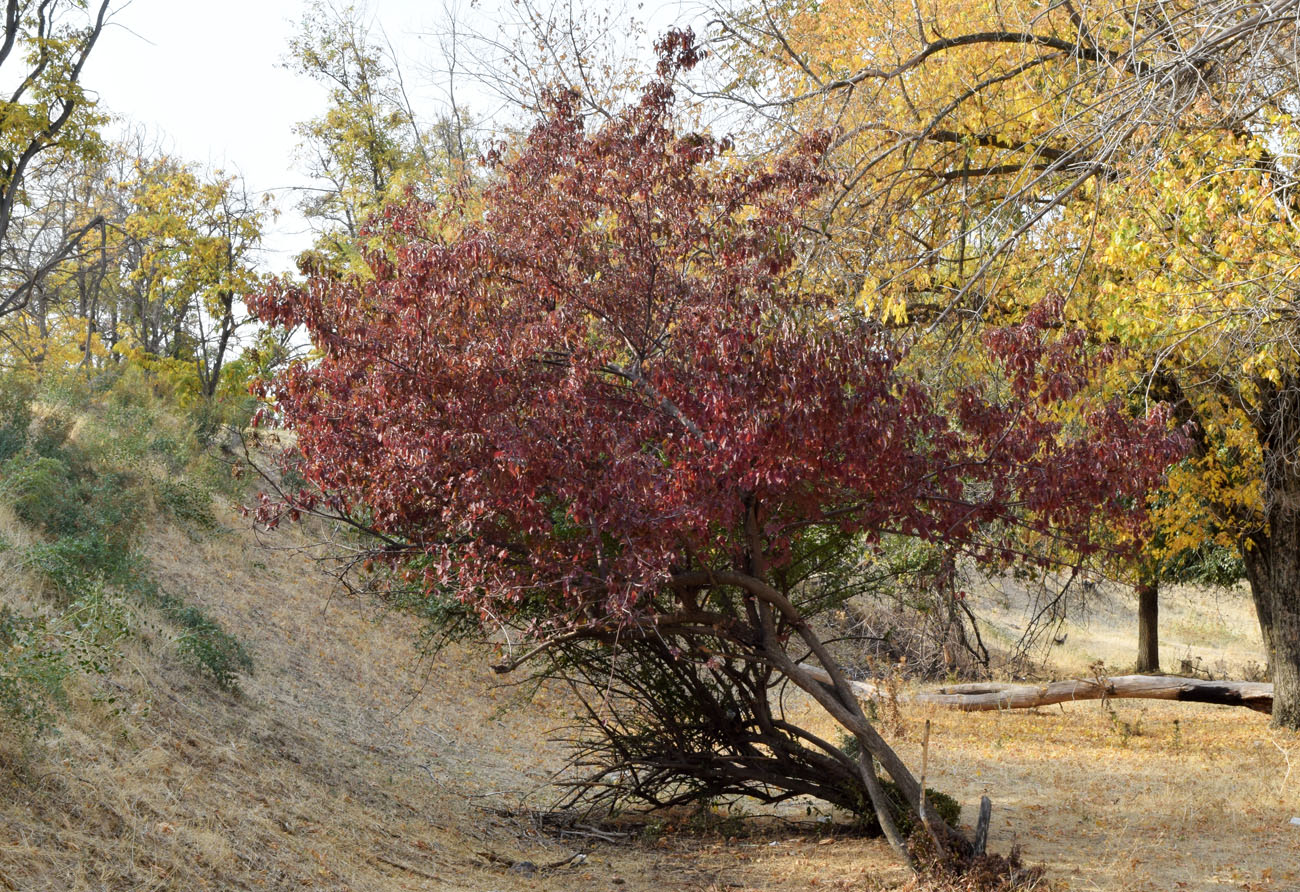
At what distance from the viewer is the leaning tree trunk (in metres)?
11.5

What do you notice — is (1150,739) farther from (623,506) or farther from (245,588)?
(245,588)

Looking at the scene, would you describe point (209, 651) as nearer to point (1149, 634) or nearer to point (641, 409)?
point (641, 409)

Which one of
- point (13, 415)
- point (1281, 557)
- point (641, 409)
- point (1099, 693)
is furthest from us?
point (1099, 693)

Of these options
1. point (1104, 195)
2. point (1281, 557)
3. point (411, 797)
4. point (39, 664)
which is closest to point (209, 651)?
point (411, 797)

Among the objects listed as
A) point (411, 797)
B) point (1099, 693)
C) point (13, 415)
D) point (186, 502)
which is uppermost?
point (13, 415)

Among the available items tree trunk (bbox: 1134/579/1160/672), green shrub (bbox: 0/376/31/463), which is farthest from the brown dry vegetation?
tree trunk (bbox: 1134/579/1160/672)

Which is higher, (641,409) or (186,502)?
(641,409)

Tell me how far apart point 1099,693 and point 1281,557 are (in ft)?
12.2

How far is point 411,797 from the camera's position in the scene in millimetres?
9445

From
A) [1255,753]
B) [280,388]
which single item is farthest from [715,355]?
[1255,753]

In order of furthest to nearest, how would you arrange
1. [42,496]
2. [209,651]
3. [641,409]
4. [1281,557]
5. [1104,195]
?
[1281,557] < [42,496] < [209,651] < [1104,195] < [641,409]

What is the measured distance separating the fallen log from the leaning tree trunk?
1.55 metres

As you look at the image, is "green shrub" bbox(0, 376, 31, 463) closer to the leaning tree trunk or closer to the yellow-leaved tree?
the yellow-leaved tree

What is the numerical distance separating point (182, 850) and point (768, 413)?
13.0 ft
